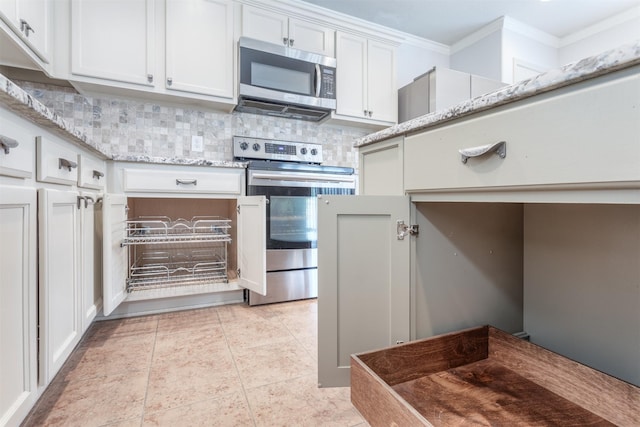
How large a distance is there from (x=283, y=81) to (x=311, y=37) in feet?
1.63

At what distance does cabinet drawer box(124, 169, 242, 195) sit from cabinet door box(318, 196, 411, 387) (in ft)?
4.03

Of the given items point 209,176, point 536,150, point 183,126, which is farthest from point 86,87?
point 536,150

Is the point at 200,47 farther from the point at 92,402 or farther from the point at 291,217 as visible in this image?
the point at 92,402

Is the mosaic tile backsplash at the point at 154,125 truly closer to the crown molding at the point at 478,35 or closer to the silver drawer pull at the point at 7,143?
the silver drawer pull at the point at 7,143

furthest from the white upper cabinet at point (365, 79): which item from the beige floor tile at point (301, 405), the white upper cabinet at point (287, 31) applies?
the beige floor tile at point (301, 405)

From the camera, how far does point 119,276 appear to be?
1.63m

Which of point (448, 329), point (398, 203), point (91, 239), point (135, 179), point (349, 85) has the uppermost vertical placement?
point (349, 85)

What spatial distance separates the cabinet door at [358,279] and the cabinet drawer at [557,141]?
272mm

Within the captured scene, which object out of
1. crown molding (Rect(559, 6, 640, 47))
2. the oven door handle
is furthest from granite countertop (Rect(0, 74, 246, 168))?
crown molding (Rect(559, 6, 640, 47))

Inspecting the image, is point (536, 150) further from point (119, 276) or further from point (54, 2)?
point (54, 2)

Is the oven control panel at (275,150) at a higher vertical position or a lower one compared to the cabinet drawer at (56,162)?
higher

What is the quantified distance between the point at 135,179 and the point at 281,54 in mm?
1364

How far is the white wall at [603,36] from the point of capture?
2736 millimetres

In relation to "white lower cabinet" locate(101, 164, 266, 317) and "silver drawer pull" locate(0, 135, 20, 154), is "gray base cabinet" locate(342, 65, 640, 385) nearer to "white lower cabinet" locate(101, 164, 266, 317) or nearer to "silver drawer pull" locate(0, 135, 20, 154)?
"silver drawer pull" locate(0, 135, 20, 154)
